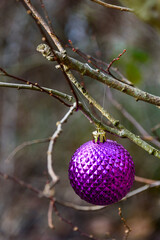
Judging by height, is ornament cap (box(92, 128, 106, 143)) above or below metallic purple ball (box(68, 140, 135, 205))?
above

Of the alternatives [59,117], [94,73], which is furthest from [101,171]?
[59,117]

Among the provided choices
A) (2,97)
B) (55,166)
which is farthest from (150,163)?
(2,97)

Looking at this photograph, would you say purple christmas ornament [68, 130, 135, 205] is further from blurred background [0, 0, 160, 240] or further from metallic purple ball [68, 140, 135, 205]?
blurred background [0, 0, 160, 240]

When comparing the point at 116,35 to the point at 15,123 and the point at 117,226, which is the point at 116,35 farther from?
the point at 117,226

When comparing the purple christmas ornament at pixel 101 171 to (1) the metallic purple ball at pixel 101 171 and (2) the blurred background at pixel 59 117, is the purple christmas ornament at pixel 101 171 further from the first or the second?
(2) the blurred background at pixel 59 117

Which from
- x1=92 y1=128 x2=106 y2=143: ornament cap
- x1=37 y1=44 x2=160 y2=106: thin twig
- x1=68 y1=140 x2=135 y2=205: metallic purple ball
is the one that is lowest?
x1=68 y1=140 x2=135 y2=205: metallic purple ball

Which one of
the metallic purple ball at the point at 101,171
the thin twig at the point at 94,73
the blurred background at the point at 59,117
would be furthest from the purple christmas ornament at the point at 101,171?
the blurred background at the point at 59,117

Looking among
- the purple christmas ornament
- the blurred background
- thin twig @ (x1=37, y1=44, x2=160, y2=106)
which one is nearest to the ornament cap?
the purple christmas ornament
